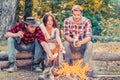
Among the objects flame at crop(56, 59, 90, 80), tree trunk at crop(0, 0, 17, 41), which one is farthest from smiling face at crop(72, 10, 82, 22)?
tree trunk at crop(0, 0, 17, 41)

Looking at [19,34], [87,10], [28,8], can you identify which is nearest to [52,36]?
[19,34]

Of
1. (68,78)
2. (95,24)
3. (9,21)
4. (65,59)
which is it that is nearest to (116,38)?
(95,24)

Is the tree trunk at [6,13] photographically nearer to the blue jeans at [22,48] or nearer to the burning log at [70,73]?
the blue jeans at [22,48]

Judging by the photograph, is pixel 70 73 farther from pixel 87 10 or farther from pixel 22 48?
pixel 87 10

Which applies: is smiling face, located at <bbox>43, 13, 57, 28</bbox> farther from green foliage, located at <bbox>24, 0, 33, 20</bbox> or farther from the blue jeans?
green foliage, located at <bbox>24, 0, 33, 20</bbox>

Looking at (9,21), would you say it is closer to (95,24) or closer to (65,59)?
(65,59)

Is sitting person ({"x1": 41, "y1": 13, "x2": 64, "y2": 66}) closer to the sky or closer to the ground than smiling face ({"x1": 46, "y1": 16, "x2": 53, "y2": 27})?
closer to the ground

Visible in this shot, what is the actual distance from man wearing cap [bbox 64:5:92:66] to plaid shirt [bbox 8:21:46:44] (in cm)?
57

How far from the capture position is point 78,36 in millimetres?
7789

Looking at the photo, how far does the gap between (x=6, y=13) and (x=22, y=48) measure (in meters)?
3.18

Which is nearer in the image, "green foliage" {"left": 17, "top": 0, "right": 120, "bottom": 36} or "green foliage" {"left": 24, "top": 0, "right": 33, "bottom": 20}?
"green foliage" {"left": 17, "top": 0, "right": 120, "bottom": 36}

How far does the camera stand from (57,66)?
24.7 feet

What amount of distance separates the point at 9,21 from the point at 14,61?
3637 mm

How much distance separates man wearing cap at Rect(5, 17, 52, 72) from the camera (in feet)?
25.3
